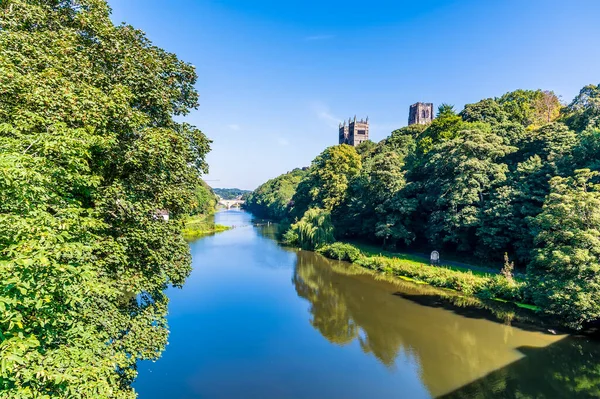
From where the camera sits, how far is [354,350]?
15648mm

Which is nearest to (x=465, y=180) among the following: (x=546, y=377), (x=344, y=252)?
(x=344, y=252)

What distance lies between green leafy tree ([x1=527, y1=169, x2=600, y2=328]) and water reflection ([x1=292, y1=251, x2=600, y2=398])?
173cm

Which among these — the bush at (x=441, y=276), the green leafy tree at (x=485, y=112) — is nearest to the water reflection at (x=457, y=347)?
the bush at (x=441, y=276)

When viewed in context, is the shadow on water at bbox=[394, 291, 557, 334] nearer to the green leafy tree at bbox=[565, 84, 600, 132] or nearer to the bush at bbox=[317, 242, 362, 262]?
the bush at bbox=[317, 242, 362, 262]

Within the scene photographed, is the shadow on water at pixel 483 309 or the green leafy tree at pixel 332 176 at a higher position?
the green leafy tree at pixel 332 176

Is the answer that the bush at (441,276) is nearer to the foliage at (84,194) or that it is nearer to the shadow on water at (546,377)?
the shadow on water at (546,377)

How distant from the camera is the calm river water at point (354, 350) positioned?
40.4 feet

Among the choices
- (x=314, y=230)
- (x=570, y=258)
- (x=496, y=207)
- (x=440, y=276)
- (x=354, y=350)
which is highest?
(x=496, y=207)

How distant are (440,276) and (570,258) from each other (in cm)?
1048

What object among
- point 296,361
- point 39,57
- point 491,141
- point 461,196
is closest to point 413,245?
point 461,196

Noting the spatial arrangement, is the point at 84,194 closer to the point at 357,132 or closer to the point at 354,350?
the point at 354,350

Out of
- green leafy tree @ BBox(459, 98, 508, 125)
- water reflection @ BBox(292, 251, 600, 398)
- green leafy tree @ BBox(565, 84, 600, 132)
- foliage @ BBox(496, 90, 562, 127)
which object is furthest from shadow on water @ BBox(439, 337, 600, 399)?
foliage @ BBox(496, 90, 562, 127)

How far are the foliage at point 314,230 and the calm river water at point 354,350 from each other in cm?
1480

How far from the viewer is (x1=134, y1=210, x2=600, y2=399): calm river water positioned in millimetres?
12320
